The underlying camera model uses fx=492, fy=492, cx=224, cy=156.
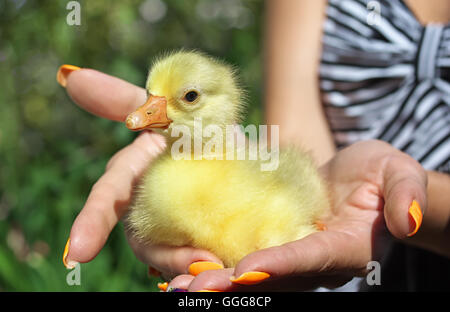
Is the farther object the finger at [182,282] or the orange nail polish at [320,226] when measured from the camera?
the orange nail polish at [320,226]

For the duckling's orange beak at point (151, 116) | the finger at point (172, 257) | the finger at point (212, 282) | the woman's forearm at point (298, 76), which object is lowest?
the finger at point (212, 282)

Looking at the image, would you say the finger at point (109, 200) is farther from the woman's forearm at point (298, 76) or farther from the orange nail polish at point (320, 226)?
the woman's forearm at point (298, 76)

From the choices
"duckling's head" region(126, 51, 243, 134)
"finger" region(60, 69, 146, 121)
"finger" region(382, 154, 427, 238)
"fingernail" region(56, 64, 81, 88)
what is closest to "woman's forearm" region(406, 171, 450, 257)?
"finger" region(382, 154, 427, 238)

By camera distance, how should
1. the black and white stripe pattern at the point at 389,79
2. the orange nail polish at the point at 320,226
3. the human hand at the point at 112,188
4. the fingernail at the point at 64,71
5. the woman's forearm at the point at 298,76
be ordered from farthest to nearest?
the woman's forearm at the point at 298,76 < the black and white stripe pattern at the point at 389,79 < the fingernail at the point at 64,71 < the orange nail polish at the point at 320,226 < the human hand at the point at 112,188

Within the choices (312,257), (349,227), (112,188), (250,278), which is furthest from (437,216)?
(112,188)

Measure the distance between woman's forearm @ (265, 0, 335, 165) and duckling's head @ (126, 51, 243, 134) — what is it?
543mm

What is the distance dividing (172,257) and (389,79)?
81 cm

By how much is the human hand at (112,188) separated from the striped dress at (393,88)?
60cm

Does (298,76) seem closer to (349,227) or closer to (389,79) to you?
(389,79)

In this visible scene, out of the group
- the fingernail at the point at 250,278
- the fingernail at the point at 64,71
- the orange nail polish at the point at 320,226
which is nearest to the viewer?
the fingernail at the point at 250,278

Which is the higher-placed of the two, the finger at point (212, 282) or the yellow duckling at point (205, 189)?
the yellow duckling at point (205, 189)

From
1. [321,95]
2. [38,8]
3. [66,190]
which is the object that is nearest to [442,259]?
[321,95]

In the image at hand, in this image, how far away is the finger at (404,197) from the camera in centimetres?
74

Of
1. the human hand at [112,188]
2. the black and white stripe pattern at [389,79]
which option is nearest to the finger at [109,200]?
the human hand at [112,188]
